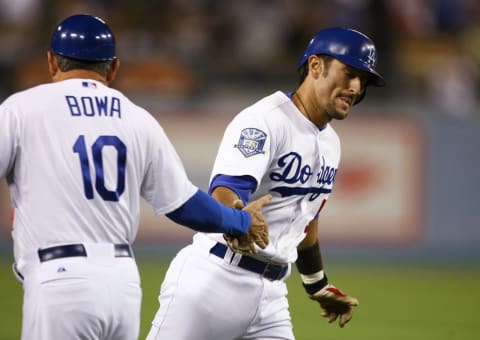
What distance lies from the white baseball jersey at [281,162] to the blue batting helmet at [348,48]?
0.35 metres

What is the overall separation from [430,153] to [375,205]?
1.13 meters

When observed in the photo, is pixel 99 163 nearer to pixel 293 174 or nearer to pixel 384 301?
pixel 293 174

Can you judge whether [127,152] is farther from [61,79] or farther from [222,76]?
[222,76]

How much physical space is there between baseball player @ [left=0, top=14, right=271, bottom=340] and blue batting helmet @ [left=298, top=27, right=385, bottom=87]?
1.32 metres

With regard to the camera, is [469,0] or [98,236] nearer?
[98,236]

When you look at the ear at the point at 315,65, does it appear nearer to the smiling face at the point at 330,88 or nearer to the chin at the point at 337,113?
the smiling face at the point at 330,88

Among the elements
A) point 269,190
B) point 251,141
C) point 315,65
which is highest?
point 315,65

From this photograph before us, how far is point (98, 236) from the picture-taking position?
4.22m

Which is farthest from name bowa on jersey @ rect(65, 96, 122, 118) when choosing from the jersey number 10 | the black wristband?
the black wristband

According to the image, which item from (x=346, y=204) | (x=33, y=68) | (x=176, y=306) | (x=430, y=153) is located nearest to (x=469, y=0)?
(x=430, y=153)

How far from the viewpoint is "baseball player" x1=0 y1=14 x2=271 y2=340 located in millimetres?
4105

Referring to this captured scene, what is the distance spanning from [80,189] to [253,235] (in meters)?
0.94

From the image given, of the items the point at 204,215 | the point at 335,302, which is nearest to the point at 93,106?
the point at 204,215

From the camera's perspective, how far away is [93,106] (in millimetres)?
4266
